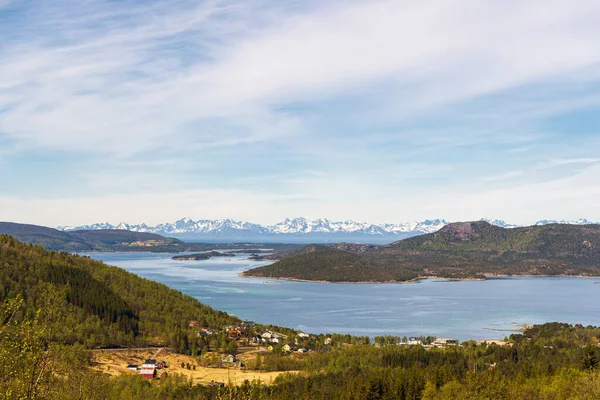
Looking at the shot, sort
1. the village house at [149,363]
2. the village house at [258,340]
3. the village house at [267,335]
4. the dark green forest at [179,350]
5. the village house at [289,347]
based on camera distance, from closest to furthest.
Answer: the dark green forest at [179,350]
the village house at [149,363]
the village house at [289,347]
the village house at [258,340]
the village house at [267,335]

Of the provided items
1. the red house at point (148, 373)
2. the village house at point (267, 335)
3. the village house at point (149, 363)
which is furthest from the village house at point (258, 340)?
the red house at point (148, 373)

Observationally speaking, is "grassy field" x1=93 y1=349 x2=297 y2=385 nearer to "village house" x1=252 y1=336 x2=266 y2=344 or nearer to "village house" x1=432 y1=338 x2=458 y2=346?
"village house" x1=252 y1=336 x2=266 y2=344

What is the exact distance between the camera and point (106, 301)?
92062 mm

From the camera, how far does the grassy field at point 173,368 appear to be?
6412 centimetres

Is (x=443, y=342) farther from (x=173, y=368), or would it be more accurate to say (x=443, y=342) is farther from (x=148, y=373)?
(x=148, y=373)

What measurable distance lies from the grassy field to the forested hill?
3.90m

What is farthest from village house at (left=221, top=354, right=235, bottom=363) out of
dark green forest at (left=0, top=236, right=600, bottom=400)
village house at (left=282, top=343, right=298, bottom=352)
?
village house at (left=282, top=343, right=298, bottom=352)

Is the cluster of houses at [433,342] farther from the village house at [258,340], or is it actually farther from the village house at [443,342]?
the village house at [258,340]

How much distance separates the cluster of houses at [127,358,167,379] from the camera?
63.6 meters

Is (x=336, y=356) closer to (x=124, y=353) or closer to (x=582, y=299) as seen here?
(x=124, y=353)

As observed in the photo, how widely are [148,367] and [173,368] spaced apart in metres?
4.40

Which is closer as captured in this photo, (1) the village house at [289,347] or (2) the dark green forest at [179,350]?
(2) the dark green forest at [179,350]

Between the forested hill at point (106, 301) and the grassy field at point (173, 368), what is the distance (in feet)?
12.8

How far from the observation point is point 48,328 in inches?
622
